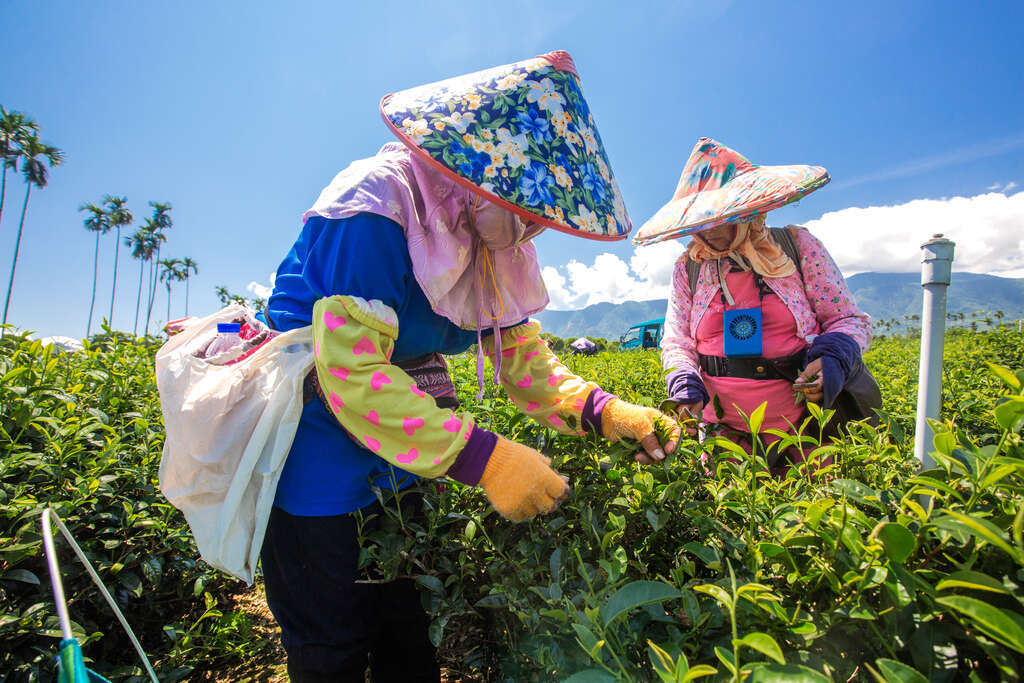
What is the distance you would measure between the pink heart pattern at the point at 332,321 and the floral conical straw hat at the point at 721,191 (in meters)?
1.50

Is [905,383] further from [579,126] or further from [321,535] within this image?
[321,535]

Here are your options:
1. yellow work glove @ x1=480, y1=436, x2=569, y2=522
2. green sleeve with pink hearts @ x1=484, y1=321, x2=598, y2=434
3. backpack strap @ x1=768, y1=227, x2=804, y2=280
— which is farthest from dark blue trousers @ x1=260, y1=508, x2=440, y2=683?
backpack strap @ x1=768, y1=227, x2=804, y2=280

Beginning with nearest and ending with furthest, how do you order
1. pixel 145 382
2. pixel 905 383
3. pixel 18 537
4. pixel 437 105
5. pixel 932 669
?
pixel 932 669
pixel 437 105
pixel 18 537
pixel 145 382
pixel 905 383

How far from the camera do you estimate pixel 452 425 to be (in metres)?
1.02

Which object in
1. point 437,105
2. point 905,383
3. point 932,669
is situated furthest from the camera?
point 905,383

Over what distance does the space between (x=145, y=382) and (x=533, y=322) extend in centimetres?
228

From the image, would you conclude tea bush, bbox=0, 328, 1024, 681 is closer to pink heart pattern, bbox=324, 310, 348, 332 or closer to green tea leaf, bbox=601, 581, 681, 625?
green tea leaf, bbox=601, 581, 681, 625

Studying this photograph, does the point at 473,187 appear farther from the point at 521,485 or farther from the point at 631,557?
the point at 631,557

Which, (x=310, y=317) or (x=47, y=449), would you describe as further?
(x=47, y=449)

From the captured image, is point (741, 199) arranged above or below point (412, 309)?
above

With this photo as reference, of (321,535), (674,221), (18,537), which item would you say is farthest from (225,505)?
(674,221)

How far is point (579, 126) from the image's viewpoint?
42.2 inches

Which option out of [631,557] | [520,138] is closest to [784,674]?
[631,557]

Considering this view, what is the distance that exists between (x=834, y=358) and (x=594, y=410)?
1098mm
